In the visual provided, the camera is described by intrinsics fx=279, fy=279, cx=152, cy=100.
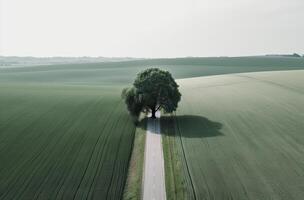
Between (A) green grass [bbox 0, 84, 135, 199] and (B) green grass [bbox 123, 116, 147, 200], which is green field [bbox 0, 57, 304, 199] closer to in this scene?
(A) green grass [bbox 0, 84, 135, 199]

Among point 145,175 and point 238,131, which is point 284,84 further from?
point 145,175

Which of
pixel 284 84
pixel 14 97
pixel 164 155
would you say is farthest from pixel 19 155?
pixel 284 84

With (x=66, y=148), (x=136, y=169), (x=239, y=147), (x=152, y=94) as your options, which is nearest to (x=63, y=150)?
(x=66, y=148)

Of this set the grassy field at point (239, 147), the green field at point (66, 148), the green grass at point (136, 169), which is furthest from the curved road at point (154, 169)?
the green field at point (66, 148)

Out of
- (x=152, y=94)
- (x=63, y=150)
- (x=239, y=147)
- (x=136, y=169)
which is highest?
(x=152, y=94)

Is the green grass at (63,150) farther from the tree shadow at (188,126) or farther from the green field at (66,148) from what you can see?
the tree shadow at (188,126)

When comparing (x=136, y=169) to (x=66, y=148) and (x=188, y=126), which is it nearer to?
(x=66, y=148)

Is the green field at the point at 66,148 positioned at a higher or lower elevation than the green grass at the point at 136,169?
higher
